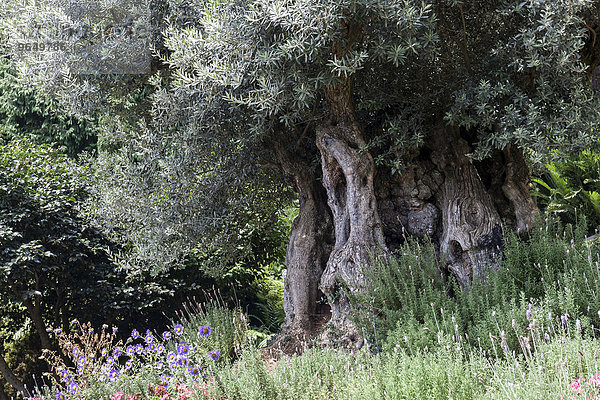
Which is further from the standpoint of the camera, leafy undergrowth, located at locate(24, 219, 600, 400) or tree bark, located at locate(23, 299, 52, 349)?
tree bark, located at locate(23, 299, 52, 349)

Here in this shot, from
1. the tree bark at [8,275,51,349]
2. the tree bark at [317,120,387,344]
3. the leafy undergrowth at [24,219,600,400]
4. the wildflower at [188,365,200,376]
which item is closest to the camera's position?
the leafy undergrowth at [24,219,600,400]

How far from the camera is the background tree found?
16.2ft

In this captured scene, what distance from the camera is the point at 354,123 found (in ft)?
20.1

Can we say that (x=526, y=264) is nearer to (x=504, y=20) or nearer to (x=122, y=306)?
(x=504, y=20)

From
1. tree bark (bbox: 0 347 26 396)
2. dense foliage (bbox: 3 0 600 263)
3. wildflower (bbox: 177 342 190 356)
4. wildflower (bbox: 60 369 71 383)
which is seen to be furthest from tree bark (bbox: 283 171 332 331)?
tree bark (bbox: 0 347 26 396)

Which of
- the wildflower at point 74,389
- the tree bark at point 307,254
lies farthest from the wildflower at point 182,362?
the tree bark at point 307,254

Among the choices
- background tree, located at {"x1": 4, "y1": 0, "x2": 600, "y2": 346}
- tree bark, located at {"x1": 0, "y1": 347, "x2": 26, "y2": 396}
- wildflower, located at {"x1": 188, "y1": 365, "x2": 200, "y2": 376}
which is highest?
background tree, located at {"x1": 4, "y1": 0, "x2": 600, "y2": 346}

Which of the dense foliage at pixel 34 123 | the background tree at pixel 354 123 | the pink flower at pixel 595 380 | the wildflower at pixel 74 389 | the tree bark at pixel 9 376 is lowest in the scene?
the tree bark at pixel 9 376

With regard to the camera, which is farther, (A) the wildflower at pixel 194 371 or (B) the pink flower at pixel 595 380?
(A) the wildflower at pixel 194 371

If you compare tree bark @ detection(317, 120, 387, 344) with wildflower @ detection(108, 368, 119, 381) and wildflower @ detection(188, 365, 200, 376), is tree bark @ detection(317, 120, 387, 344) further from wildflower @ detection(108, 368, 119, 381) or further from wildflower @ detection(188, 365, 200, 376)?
wildflower @ detection(108, 368, 119, 381)

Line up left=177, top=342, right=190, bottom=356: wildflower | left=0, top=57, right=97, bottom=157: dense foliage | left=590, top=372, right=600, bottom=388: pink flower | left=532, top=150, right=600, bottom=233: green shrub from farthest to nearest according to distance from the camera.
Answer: left=0, top=57, right=97, bottom=157: dense foliage
left=532, top=150, right=600, bottom=233: green shrub
left=177, top=342, right=190, bottom=356: wildflower
left=590, top=372, right=600, bottom=388: pink flower

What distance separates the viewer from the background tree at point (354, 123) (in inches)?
194

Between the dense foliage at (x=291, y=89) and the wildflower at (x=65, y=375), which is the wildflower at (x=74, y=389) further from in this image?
the dense foliage at (x=291, y=89)

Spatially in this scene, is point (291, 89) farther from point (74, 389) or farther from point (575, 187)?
point (575, 187)
